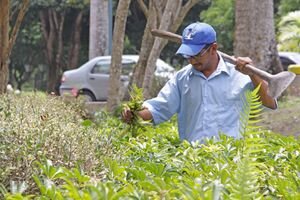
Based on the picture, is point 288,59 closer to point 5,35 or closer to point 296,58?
point 296,58

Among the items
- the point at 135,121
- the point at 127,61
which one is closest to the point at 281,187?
the point at 135,121

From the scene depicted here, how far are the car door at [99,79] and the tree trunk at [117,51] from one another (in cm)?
976

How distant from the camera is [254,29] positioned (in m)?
11.9

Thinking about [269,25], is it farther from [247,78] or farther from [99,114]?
[247,78]

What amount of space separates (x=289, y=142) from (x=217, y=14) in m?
25.1

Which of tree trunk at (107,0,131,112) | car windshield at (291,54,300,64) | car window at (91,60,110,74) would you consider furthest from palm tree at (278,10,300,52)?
tree trunk at (107,0,131,112)

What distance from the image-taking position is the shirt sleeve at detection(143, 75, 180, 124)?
5426mm

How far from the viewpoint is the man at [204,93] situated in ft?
17.6

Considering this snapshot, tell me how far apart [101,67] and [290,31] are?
7274 mm

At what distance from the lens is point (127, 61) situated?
66.9 ft

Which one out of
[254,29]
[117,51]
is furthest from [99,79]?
[117,51]

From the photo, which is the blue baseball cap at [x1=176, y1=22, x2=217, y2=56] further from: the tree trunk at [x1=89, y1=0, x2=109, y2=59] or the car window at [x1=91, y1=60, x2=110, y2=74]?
the tree trunk at [x1=89, y1=0, x2=109, y2=59]

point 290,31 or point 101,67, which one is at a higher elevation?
point 290,31

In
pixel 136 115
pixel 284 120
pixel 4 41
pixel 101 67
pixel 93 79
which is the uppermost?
pixel 136 115
